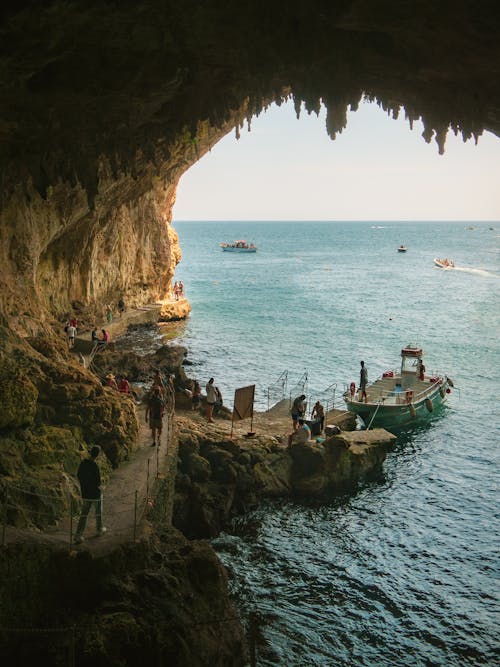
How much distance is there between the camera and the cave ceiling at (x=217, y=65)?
1288cm

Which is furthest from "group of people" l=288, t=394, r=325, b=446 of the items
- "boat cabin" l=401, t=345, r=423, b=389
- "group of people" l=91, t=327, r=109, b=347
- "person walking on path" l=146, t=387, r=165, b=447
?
"group of people" l=91, t=327, r=109, b=347

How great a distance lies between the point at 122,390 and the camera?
81.8 feet

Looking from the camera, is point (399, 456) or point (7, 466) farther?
point (399, 456)

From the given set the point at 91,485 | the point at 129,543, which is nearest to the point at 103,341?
the point at 91,485

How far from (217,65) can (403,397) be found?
22.5 metres

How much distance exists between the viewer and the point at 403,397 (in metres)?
34.8

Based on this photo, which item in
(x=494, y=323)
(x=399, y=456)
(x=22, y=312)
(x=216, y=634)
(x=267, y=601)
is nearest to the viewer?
(x=216, y=634)

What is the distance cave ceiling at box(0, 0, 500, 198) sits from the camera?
12.9 m

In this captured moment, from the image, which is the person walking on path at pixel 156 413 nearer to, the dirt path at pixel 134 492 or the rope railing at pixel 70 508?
the dirt path at pixel 134 492

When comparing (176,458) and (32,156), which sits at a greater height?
(32,156)

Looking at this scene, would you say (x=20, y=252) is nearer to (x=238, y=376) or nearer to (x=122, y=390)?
(x=122, y=390)

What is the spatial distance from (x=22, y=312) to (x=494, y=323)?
52.4 meters

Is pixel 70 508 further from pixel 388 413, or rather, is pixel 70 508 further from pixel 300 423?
pixel 388 413

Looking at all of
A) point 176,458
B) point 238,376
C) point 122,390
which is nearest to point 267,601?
point 176,458
